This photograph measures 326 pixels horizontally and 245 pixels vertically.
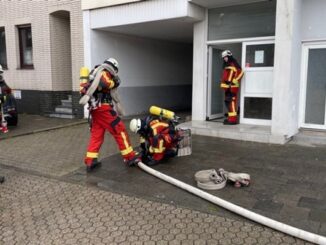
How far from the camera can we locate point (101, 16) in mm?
9898

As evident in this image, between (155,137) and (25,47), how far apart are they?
882cm

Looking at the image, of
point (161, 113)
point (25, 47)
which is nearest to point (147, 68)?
point (25, 47)

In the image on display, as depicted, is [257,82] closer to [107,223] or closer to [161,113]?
[161,113]

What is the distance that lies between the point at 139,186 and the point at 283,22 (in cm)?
455

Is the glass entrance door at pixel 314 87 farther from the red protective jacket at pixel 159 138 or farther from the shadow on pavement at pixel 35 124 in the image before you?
the shadow on pavement at pixel 35 124

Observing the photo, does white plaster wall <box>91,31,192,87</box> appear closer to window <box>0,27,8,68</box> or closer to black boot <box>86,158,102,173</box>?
window <box>0,27,8,68</box>

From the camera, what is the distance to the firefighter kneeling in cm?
562

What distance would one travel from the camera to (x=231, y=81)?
830cm

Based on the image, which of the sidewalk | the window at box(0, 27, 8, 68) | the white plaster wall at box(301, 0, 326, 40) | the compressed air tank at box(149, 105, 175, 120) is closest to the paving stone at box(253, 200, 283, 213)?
the sidewalk

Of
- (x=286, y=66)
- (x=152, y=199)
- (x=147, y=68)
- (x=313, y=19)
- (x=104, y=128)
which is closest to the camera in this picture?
(x=152, y=199)

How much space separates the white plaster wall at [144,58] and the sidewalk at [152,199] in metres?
4.87

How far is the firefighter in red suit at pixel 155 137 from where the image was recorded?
18.5 ft

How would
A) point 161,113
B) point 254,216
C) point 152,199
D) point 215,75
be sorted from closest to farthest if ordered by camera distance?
point 254,216 → point 152,199 → point 161,113 → point 215,75

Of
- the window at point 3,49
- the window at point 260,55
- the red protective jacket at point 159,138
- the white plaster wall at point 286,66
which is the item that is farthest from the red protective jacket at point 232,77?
the window at point 3,49
